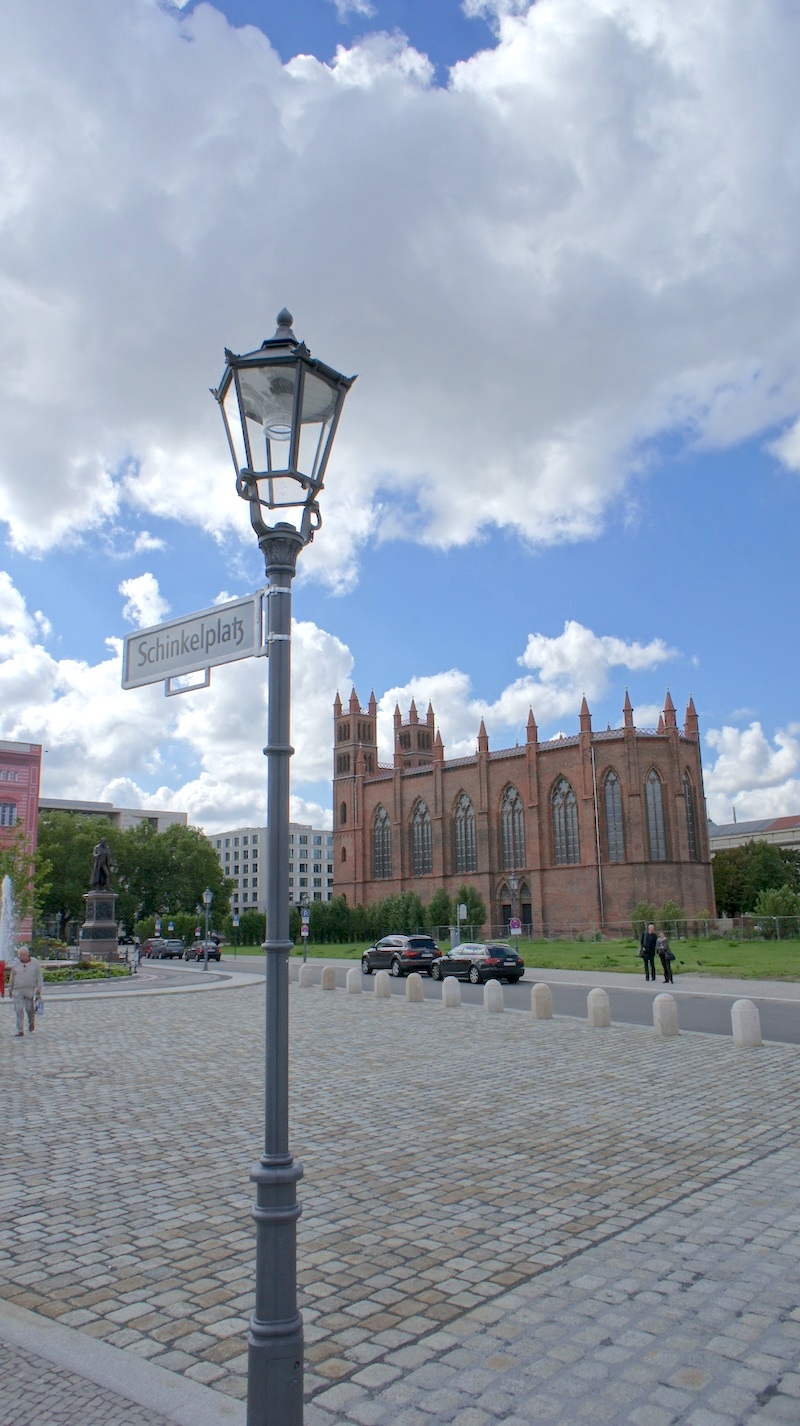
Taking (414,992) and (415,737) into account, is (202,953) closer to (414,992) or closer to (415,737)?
(414,992)

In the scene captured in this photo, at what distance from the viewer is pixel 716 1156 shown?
7.80m

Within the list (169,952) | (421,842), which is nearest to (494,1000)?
(169,952)

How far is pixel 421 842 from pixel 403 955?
51009 millimetres

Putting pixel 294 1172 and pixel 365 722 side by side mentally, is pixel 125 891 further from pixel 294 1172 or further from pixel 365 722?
pixel 294 1172

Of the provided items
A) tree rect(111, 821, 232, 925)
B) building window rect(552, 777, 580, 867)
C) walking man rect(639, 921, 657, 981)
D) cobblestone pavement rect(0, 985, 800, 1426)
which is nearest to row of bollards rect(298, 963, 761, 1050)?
cobblestone pavement rect(0, 985, 800, 1426)

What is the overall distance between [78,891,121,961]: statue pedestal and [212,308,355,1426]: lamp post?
37.4 m

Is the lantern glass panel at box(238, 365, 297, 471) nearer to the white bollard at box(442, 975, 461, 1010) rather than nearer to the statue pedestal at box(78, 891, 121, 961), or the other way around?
the white bollard at box(442, 975, 461, 1010)

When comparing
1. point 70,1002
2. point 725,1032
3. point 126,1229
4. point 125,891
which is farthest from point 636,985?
point 125,891

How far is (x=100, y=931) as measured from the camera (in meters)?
39.7

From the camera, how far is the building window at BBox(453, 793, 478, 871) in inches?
3201

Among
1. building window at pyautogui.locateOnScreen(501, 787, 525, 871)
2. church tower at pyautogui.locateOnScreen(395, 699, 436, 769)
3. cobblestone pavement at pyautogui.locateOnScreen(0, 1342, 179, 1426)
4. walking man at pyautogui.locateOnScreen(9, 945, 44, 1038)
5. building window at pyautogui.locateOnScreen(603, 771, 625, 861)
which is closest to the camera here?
cobblestone pavement at pyautogui.locateOnScreen(0, 1342, 179, 1426)

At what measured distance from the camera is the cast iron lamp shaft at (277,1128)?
11.3 feet

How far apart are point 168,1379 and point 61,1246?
7.09ft

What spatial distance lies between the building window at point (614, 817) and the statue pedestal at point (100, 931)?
40540 millimetres
